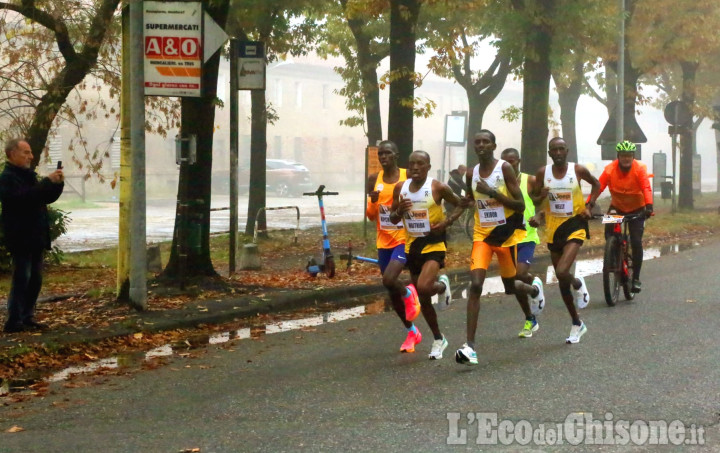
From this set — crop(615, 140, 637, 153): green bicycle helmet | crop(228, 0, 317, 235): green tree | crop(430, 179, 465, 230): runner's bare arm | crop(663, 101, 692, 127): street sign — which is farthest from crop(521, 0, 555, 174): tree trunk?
crop(430, 179, 465, 230): runner's bare arm

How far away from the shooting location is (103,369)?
9289mm

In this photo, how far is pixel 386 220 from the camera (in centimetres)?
992

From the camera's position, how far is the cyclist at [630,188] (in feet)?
42.7

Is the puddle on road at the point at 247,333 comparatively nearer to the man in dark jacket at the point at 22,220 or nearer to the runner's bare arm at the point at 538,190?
the man in dark jacket at the point at 22,220

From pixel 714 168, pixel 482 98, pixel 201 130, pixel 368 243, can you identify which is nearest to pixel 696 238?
pixel 368 243

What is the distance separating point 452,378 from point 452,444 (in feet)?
6.96

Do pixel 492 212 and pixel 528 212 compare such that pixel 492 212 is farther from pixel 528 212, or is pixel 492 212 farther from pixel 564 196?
pixel 528 212

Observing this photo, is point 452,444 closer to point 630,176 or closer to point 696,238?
point 630,176

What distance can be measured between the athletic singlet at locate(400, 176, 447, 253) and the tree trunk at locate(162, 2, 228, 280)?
14.6ft

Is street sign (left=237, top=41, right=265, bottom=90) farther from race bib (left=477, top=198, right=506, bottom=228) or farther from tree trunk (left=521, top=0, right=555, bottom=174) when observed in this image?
tree trunk (left=521, top=0, right=555, bottom=174)

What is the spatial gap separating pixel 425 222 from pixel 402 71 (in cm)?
943

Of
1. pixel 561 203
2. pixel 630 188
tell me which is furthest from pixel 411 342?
pixel 630 188

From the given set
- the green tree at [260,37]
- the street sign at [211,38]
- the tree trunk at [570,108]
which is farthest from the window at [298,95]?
the street sign at [211,38]

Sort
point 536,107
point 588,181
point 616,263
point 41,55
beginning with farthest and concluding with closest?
point 536,107, point 41,55, point 616,263, point 588,181
